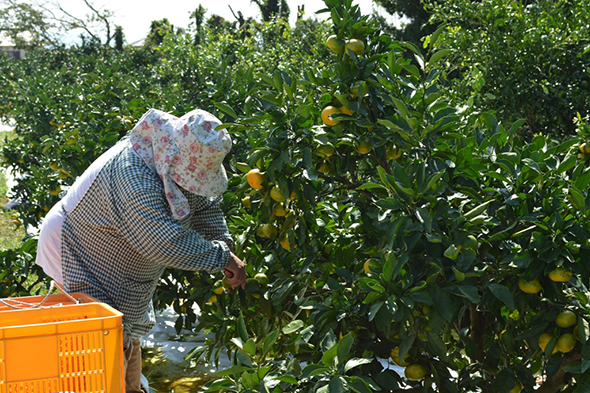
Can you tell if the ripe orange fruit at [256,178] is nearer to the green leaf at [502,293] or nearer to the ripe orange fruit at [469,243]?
the ripe orange fruit at [469,243]

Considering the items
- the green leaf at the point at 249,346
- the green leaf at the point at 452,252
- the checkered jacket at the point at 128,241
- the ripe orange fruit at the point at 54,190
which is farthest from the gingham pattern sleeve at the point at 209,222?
the ripe orange fruit at the point at 54,190

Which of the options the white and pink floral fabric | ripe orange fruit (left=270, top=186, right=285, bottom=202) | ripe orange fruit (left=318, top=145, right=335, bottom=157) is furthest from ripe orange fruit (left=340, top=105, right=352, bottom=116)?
the white and pink floral fabric

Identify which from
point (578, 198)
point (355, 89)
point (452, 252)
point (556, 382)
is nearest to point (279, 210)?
point (355, 89)

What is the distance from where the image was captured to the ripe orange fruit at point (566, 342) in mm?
1471

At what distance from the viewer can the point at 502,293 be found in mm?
1469

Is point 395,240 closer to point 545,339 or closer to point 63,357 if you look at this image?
point 545,339

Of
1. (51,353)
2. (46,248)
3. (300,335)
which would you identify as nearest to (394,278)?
Result: (300,335)

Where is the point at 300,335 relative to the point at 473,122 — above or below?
below

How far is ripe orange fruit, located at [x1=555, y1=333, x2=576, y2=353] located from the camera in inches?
57.9

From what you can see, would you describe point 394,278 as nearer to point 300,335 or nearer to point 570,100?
point 300,335

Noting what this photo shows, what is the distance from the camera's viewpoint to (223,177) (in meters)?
→ 2.19

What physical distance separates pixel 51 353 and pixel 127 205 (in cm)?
59

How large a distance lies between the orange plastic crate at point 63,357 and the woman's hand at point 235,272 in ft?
1.77

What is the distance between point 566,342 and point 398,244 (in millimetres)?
468
